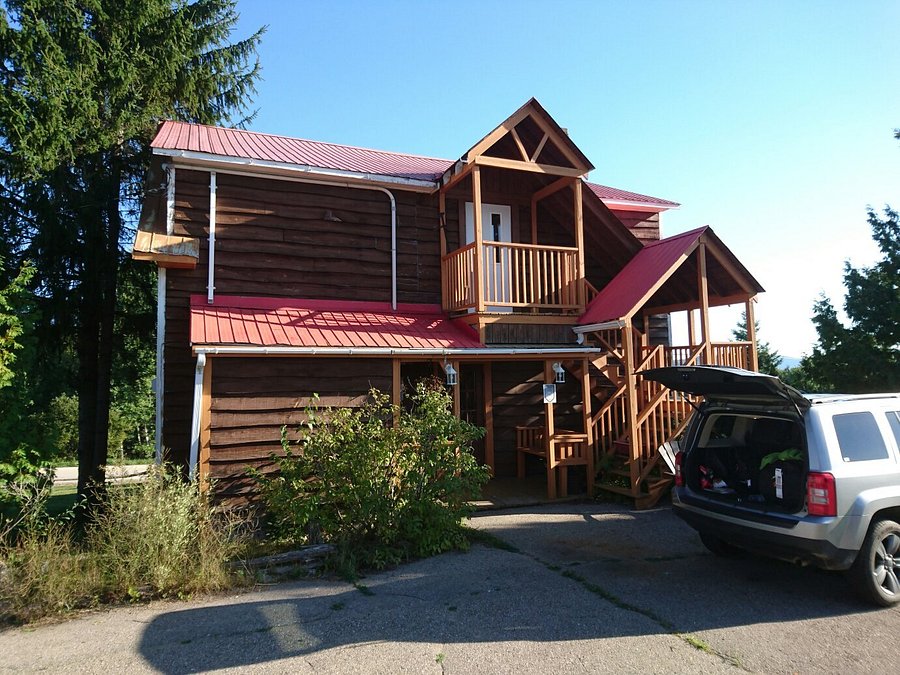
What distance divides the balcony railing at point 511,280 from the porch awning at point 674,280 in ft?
1.89

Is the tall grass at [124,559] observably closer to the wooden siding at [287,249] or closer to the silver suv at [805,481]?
the wooden siding at [287,249]

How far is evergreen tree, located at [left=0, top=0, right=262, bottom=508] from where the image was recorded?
435 inches

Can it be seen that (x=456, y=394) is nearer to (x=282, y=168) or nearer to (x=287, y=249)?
(x=287, y=249)

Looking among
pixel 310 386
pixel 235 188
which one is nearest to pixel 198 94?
pixel 235 188

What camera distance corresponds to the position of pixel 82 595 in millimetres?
5191

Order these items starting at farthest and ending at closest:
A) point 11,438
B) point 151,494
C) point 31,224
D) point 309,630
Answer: point 31,224
point 11,438
point 151,494
point 309,630

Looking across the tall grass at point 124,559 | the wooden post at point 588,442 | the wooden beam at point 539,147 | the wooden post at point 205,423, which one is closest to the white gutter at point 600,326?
the wooden post at point 588,442

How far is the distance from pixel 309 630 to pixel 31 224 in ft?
37.9

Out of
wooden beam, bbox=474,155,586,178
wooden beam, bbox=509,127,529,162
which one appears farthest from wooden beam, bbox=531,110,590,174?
wooden beam, bbox=509,127,529,162

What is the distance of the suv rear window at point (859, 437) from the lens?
206 inches

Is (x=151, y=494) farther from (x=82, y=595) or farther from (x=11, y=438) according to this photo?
(x=11, y=438)

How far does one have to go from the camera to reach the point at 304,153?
11.5 m

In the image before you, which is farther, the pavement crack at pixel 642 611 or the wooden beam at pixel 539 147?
the wooden beam at pixel 539 147

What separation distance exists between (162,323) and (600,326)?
7.22m
